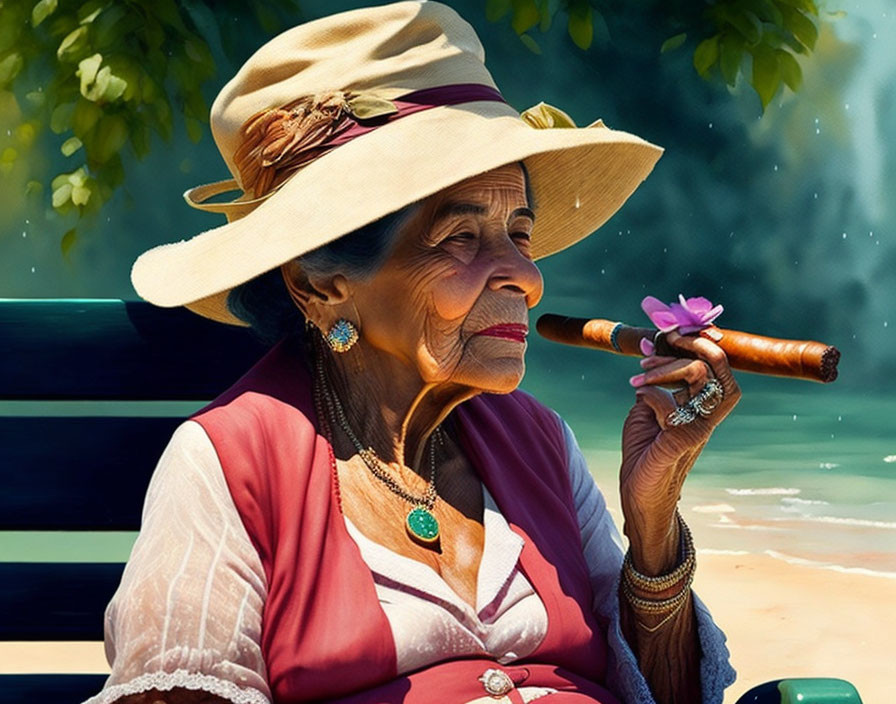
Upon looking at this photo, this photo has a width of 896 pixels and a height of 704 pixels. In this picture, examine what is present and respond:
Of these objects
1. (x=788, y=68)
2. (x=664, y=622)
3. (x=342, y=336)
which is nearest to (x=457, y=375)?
(x=342, y=336)

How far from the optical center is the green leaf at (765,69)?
15.1 ft

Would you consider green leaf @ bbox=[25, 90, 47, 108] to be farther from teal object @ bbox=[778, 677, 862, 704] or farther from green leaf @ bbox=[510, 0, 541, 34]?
teal object @ bbox=[778, 677, 862, 704]

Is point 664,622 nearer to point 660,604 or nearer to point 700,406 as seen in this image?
point 660,604

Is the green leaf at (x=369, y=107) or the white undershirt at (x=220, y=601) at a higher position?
the green leaf at (x=369, y=107)

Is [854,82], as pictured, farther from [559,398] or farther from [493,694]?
[493,694]

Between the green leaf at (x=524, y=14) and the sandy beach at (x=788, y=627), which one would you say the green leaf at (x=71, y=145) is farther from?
the sandy beach at (x=788, y=627)

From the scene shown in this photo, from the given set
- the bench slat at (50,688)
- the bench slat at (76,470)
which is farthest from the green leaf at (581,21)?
the bench slat at (50,688)

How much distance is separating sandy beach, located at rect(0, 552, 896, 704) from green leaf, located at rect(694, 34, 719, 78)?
2.56 m

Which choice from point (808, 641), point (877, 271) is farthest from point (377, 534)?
point (877, 271)

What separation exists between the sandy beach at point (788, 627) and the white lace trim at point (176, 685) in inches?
157

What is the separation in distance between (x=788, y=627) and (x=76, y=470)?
4.43 metres

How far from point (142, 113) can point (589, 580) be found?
9.10 feet

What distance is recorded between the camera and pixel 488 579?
Answer: 2299mm

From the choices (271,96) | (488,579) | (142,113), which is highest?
(271,96)
